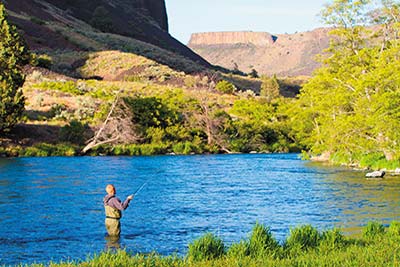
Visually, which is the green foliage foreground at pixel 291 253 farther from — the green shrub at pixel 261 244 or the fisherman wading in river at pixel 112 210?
the fisherman wading in river at pixel 112 210

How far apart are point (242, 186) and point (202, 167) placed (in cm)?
1155

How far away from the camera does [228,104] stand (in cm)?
7769

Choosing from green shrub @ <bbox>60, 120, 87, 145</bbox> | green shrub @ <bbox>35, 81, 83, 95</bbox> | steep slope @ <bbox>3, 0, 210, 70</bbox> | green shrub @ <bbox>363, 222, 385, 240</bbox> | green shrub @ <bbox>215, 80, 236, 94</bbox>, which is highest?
steep slope @ <bbox>3, 0, 210, 70</bbox>

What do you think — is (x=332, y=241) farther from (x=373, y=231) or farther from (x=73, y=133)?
(x=73, y=133)

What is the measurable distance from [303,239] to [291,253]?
46.9 inches

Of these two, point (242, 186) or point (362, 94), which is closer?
point (242, 186)

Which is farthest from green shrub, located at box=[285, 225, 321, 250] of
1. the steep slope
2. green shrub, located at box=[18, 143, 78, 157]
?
the steep slope

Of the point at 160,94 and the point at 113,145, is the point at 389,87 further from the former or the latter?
the point at 160,94

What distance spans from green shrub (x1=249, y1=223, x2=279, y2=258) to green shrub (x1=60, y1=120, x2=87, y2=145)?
1647 inches

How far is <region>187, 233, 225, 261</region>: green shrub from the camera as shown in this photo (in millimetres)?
12711

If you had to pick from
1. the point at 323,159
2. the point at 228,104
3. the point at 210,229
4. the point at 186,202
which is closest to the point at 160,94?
the point at 228,104

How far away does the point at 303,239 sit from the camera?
46.6ft

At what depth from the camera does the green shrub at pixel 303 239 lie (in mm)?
13789

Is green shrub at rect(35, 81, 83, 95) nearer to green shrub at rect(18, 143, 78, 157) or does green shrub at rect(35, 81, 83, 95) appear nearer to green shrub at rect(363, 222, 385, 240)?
green shrub at rect(18, 143, 78, 157)
